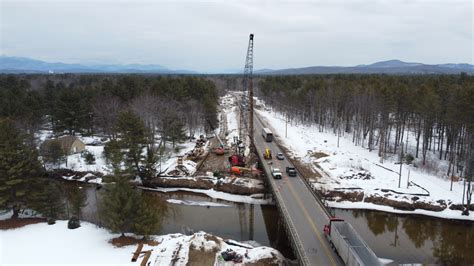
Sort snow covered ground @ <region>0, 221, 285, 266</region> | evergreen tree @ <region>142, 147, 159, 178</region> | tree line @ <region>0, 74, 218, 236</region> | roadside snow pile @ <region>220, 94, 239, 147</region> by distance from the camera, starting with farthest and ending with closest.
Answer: roadside snow pile @ <region>220, 94, 239, 147</region>, evergreen tree @ <region>142, 147, 159, 178</region>, tree line @ <region>0, 74, 218, 236</region>, snow covered ground @ <region>0, 221, 285, 266</region>

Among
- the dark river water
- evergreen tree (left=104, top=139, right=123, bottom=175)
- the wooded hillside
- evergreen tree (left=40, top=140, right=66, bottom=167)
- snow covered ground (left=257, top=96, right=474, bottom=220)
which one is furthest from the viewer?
evergreen tree (left=40, top=140, right=66, bottom=167)

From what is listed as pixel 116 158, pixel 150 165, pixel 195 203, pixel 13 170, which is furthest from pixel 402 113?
pixel 13 170

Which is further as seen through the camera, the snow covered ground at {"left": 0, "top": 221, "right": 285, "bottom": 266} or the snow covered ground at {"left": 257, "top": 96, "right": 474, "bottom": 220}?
the snow covered ground at {"left": 257, "top": 96, "right": 474, "bottom": 220}

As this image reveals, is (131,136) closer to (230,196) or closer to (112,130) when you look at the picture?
(230,196)

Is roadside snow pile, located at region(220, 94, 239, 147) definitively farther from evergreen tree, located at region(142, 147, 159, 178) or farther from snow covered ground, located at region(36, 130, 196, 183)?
evergreen tree, located at region(142, 147, 159, 178)

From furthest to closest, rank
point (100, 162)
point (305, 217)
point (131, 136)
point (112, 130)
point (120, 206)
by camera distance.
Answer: point (112, 130) < point (100, 162) < point (131, 136) < point (305, 217) < point (120, 206)

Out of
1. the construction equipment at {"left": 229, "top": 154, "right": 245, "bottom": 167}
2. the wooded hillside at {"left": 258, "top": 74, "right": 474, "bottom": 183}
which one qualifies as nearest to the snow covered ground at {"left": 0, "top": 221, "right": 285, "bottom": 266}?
the construction equipment at {"left": 229, "top": 154, "right": 245, "bottom": 167}
